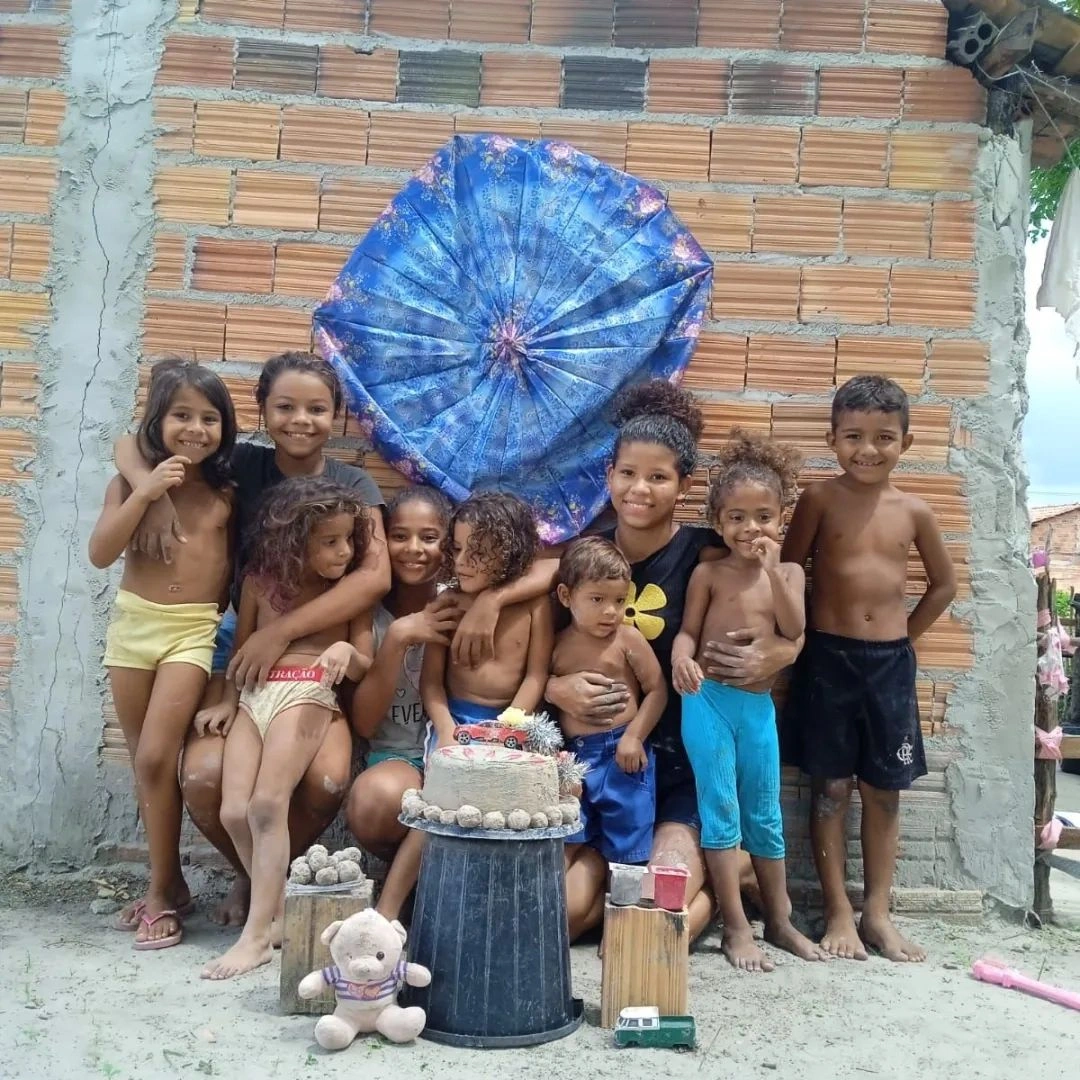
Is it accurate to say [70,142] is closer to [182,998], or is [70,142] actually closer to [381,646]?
[381,646]

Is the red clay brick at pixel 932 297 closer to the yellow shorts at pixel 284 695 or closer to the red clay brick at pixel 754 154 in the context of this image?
the red clay brick at pixel 754 154

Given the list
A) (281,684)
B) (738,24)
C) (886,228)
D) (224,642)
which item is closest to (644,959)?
(281,684)

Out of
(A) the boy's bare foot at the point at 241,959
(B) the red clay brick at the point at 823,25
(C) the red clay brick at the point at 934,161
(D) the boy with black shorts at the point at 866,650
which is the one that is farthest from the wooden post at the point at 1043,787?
(A) the boy's bare foot at the point at 241,959

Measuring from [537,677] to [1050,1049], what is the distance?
1742mm

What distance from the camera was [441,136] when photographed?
388cm

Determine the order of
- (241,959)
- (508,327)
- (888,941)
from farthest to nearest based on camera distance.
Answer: (508,327) < (888,941) < (241,959)

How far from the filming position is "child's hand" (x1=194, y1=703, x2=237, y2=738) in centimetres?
328

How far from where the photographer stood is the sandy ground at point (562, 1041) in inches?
92.9

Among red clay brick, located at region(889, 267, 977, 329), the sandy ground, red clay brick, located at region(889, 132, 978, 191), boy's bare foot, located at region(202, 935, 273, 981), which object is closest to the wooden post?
the sandy ground

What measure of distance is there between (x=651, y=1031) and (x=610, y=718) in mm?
1022

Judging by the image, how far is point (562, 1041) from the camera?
8.29 feet

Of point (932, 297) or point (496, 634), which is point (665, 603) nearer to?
point (496, 634)

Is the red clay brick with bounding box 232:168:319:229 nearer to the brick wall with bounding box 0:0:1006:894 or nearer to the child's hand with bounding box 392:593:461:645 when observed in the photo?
the brick wall with bounding box 0:0:1006:894

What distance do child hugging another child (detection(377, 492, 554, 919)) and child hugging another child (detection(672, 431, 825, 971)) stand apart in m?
0.47
